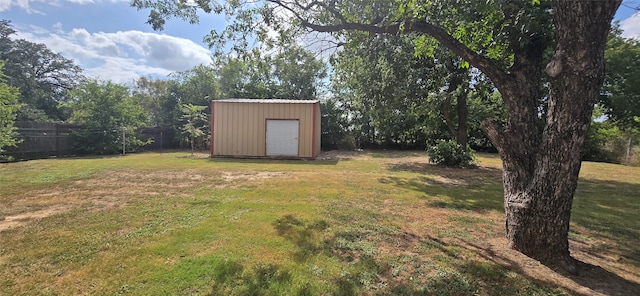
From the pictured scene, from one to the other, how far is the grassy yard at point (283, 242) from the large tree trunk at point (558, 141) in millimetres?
315

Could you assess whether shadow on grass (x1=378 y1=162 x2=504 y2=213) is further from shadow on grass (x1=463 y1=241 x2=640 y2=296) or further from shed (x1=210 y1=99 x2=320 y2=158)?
shed (x1=210 y1=99 x2=320 y2=158)

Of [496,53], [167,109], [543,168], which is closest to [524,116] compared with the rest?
[543,168]

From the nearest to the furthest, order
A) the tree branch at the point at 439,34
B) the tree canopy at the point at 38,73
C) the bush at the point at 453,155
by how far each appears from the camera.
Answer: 1. the tree branch at the point at 439,34
2. the bush at the point at 453,155
3. the tree canopy at the point at 38,73

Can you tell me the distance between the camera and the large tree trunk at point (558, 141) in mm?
2496

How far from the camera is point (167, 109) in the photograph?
2070 centimetres

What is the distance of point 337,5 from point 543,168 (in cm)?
375

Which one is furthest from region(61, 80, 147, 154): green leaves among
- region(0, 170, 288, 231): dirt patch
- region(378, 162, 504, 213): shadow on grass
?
region(378, 162, 504, 213): shadow on grass

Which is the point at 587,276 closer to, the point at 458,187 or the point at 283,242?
the point at 283,242

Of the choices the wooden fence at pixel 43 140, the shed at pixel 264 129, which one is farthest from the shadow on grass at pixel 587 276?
the wooden fence at pixel 43 140

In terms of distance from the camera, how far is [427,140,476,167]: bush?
35.7 ft

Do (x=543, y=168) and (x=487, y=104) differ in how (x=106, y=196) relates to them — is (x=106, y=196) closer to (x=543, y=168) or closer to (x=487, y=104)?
(x=543, y=168)

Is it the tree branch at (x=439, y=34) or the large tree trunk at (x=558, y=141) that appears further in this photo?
the tree branch at (x=439, y=34)

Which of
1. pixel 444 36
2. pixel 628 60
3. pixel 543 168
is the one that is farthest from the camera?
pixel 628 60

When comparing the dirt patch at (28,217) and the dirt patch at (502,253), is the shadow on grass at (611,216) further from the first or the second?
the dirt patch at (28,217)
